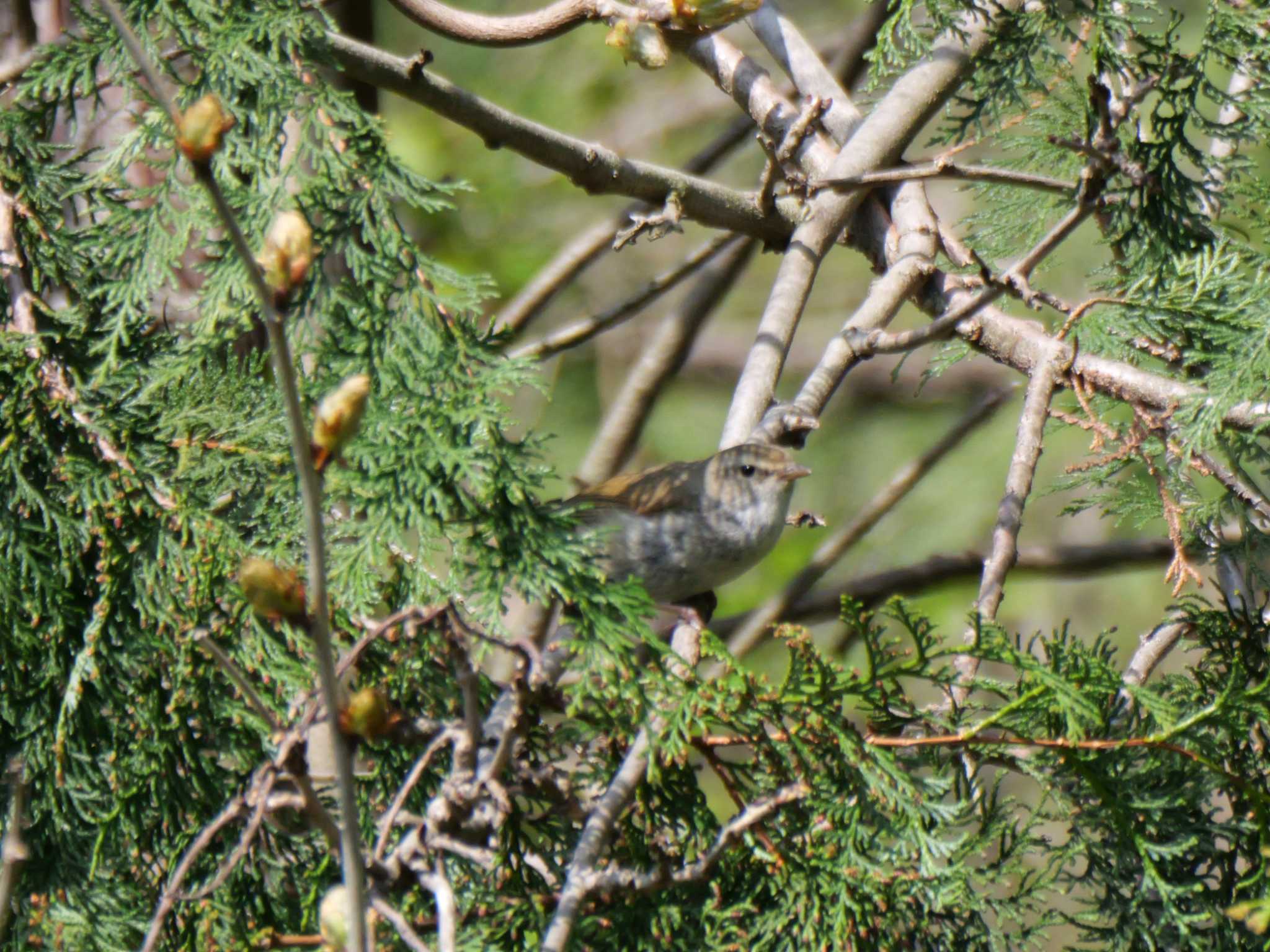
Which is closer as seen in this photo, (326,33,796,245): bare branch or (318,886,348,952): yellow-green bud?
(318,886,348,952): yellow-green bud

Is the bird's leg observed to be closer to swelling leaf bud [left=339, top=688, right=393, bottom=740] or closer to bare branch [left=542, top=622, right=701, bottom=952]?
bare branch [left=542, top=622, right=701, bottom=952]

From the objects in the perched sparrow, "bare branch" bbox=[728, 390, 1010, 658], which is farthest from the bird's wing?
"bare branch" bbox=[728, 390, 1010, 658]

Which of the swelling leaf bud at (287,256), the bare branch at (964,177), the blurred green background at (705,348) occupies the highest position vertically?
the blurred green background at (705,348)

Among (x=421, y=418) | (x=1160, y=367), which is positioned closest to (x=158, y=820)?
(x=421, y=418)

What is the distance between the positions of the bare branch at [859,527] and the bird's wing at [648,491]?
0.84m

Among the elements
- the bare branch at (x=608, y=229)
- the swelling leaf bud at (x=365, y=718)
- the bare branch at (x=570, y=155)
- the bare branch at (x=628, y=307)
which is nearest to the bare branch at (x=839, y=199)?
the bare branch at (x=570, y=155)

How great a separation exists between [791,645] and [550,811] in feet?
1.21

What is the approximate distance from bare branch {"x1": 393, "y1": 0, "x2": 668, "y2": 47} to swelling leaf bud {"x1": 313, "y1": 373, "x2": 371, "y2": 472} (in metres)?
1.99

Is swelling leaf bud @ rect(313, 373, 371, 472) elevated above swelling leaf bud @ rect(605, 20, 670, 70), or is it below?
below

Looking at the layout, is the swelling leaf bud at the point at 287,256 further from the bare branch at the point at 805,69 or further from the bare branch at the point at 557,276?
the bare branch at the point at 557,276

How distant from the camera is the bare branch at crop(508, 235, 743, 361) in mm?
3328

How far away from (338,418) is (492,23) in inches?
83.4

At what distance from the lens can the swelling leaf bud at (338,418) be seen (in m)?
0.90

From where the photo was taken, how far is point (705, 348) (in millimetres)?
5941
